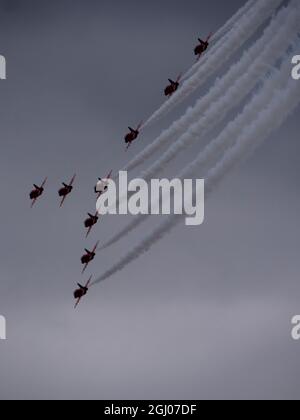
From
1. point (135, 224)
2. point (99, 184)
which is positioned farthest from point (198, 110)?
point (99, 184)

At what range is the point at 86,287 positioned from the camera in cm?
6869

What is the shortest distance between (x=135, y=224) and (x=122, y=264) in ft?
11.8

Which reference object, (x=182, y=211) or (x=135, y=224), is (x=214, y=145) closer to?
(x=182, y=211)

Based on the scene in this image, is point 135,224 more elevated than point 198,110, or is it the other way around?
point 198,110
